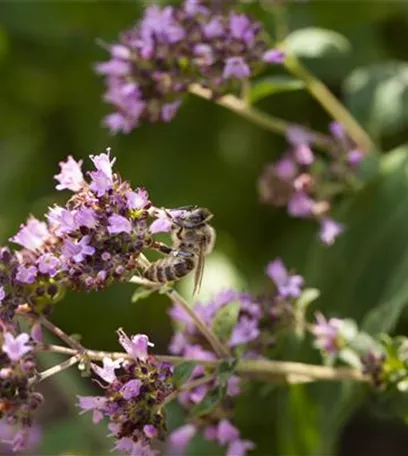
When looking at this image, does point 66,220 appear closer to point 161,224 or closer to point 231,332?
point 161,224

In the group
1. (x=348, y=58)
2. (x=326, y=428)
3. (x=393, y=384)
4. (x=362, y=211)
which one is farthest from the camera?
(x=348, y=58)

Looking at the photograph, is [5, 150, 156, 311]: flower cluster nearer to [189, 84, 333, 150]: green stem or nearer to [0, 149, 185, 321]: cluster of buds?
[0, 149, 185, 321]: cluster of buds

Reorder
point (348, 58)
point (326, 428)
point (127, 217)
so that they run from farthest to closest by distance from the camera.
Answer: point (348, 58), point (326, 428), point (127, 217)

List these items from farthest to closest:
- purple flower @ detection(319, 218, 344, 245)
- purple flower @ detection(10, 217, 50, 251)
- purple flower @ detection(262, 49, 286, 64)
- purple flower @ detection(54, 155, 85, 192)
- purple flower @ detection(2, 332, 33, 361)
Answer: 1. purple flower @ detection(319, 218, 344, 245)
2. purple flower @ detection(262, 49, 286, 64)
3. purple flower @ detection(10, 217, 50, 251)
4. purple flower @ detection(54, 155, 85, 192)
5. purple flower @ detection(2, 332, 33, 361)

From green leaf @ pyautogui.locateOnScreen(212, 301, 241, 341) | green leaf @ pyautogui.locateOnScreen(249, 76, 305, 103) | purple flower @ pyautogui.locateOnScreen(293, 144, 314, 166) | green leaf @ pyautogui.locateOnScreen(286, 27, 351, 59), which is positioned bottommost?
green leaf @ pyautogui.locateOnScreen(212, 301, 241, 341)

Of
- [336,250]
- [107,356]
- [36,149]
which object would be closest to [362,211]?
[336,250]

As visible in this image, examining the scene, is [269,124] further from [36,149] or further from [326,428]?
[36,149]

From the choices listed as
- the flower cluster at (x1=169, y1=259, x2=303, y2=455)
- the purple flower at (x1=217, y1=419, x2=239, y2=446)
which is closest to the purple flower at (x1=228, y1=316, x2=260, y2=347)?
the flower cluster at (x1=169, y1=259, x2=303, y2=455)
